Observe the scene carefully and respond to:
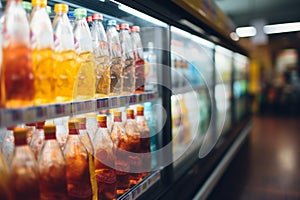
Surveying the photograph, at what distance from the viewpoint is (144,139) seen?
180cm

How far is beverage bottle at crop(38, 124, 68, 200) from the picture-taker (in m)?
1.08

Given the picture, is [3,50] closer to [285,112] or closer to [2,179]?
[2,179]

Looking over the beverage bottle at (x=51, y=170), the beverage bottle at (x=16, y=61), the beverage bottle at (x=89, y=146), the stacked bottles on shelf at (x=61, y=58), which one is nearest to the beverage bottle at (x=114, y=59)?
the stacked bottles on shelf at (x=61, y=58)

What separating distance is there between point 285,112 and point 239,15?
367 centimetres

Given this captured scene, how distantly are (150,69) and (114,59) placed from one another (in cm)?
50

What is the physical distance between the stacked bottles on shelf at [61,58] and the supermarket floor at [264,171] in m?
1.91

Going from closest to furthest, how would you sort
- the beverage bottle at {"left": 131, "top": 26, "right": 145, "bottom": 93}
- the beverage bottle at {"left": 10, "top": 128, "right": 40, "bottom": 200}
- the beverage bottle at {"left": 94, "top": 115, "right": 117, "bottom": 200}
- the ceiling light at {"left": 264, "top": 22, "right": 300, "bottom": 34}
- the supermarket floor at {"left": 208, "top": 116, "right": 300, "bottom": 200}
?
the beverage bottle at {"left": 10, "top": 128, "right": 40, "bottom": 200} → the beverage bottle at {"left": 94, "top": 115, "right": 117, "bottom": 200} → the beverage bottle at {"left": 131, "top": 26, "right": 145, "bottom": 93} → the supermarket floor at {"left": 208, "top": 116, "right": 300, "bottom": 200} → the ceiling light at {"left": 264, "top": 22, "right": 300, "bottom": 34}

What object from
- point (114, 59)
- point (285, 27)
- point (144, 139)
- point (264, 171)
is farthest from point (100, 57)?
point (285, 27)

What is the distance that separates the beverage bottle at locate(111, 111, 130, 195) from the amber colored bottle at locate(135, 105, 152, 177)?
0.52 feet

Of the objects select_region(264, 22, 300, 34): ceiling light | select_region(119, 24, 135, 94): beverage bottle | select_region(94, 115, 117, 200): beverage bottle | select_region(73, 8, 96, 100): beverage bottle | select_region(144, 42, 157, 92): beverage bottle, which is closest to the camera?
select_region(73, 8, 96, 100): beverage bottle

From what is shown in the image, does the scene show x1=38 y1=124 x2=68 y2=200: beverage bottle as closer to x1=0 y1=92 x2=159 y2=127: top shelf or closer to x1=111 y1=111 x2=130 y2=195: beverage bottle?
x1=0 y1=92 x2=159 y2=127: top shelf

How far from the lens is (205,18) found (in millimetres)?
2344

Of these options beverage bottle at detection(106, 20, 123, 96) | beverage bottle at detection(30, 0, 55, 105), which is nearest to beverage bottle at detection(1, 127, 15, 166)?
beverage bottle at detection(30, 0, 55, 105)

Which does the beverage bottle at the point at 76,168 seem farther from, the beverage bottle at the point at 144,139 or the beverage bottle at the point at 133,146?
the beverage bottle at the point at 144,139
